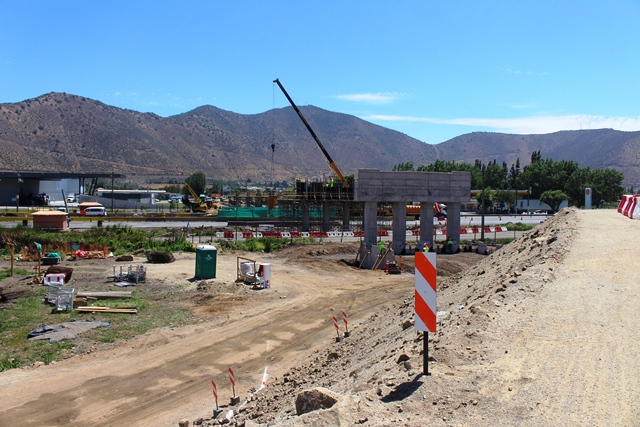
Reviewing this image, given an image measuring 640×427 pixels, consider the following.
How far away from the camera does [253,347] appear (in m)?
17.2

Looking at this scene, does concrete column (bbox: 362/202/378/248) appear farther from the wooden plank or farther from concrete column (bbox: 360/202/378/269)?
the wooden plank

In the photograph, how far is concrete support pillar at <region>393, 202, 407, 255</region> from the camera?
40562 mm

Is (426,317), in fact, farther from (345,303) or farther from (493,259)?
(345,303)

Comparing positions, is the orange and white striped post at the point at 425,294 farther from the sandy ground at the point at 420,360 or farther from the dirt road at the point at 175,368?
the dirt road at the point at 175,368

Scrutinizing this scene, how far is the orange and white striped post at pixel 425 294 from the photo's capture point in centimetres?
742

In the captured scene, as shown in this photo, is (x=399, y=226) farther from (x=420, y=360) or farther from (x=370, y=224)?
(x=420, y=360)

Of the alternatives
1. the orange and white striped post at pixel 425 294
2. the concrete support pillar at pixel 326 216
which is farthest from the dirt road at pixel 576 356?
the concrete support pillar at pixel 326 216

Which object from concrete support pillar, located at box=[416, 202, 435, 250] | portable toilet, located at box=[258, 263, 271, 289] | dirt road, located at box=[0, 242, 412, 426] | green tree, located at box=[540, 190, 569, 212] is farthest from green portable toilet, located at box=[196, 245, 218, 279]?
green tree, located at box=[540, 190, 569, 212]

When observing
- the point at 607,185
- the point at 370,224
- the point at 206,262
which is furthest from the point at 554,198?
the point at 206,262

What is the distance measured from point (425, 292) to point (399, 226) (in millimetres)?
33757

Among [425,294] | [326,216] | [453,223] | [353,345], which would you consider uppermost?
[425,294]

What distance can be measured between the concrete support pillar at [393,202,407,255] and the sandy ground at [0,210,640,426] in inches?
688

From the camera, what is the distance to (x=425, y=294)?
7.49 metres

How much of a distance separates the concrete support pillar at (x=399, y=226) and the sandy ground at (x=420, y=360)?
57.3 feet
